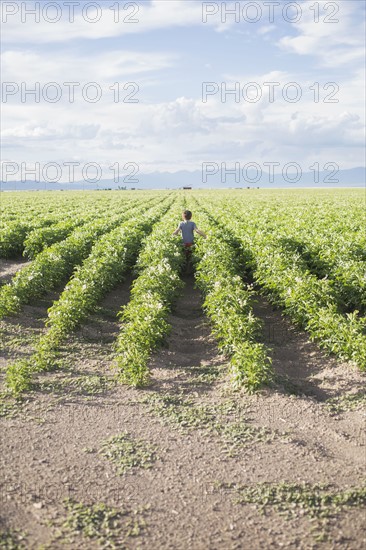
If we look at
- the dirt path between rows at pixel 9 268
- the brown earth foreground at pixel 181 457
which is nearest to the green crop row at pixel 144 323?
the brown earth foreground at pixel 181 457

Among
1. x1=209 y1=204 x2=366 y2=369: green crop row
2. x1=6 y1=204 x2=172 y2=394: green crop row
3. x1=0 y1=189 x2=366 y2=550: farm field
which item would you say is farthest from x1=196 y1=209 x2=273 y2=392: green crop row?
x1=6 y1=204 x2=172 y2=394: green crop row

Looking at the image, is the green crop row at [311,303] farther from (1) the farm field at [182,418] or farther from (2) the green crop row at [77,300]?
(2) the green crop row at [77,300]

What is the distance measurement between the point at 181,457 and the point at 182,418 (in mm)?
950

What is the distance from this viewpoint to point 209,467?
5.89 m

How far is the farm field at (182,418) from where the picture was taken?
500 cm

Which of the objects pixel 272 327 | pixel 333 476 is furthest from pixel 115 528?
pixel 272 327

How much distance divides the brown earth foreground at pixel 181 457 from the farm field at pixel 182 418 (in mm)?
20

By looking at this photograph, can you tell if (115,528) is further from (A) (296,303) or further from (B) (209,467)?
(A) (296,303)

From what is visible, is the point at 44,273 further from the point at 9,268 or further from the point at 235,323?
the point at 235,323

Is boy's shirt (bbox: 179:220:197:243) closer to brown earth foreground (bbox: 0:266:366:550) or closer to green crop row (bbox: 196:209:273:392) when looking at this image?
green crop row (bbox: 196:209:273:392)

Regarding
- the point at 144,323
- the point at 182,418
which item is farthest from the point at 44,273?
the point at 182,418

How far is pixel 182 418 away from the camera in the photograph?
23.1 feet

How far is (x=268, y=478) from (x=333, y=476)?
0.70 meters

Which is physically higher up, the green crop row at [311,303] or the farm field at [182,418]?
the green crop row at [311,303]
